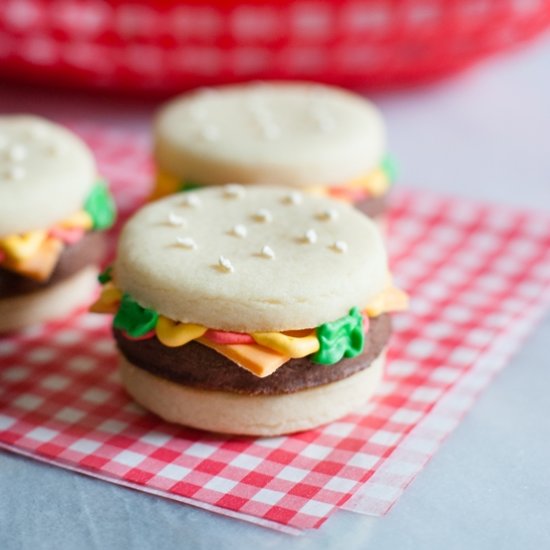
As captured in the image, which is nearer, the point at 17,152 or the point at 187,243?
the point at 187,243

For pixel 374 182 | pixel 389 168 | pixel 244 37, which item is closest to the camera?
pixel 374 182

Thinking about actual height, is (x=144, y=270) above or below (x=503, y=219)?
above

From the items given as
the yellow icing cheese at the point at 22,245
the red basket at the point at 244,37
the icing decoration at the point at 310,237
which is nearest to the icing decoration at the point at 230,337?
the icing decoration at the point at 310,237

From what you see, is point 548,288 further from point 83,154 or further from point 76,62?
point 76,62

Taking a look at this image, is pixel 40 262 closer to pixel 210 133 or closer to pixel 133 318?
pixel 133 318

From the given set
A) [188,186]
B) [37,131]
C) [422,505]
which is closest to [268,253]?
[422,505]

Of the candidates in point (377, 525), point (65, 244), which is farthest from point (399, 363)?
point (65, 244)

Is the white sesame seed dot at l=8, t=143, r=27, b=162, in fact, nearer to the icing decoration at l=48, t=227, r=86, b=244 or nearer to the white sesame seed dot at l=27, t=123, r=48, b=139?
the white sesame seed dot at l=27, t=123, r=48, b=139

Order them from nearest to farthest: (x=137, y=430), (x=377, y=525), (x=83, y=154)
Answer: (x=377, y=525)
(x=137, y=430)
(x=83, y=154)
